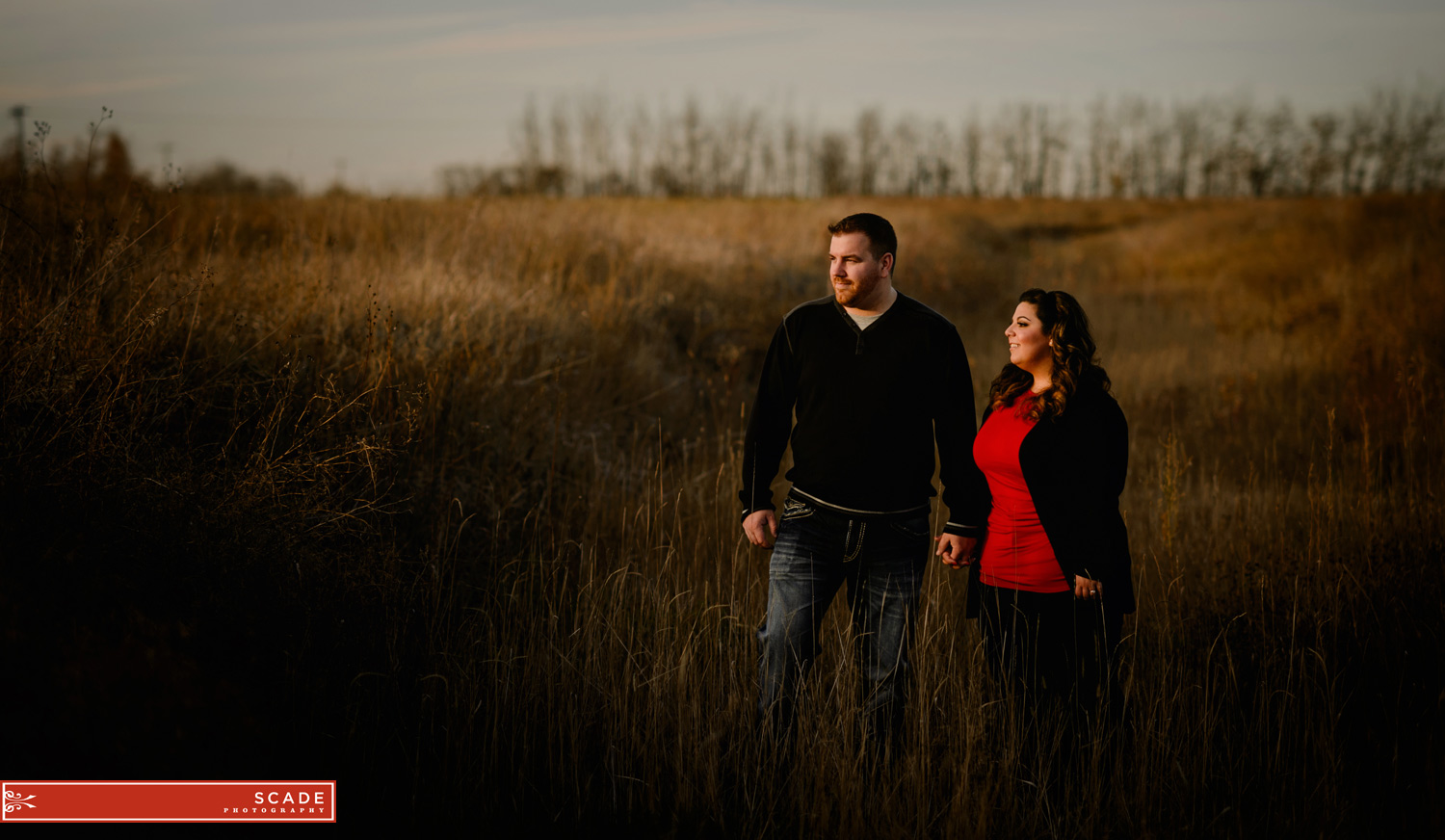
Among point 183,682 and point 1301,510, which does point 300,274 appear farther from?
point 1301,510

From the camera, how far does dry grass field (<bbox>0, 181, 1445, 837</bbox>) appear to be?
8.50 feet

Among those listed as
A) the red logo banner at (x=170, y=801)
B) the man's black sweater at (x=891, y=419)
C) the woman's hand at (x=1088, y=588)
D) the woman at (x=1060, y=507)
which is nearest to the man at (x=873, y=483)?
the man's black sweater at (x=891, y=419)

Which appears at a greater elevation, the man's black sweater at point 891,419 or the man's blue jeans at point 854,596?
the man's black sweater at point 891,419

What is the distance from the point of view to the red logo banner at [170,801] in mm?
2096

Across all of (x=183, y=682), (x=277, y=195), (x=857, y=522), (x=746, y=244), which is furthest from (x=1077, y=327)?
(x=746, y=244)

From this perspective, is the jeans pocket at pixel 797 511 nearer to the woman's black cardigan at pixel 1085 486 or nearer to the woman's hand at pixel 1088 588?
the woman's black cardigan at pixel 1085 486

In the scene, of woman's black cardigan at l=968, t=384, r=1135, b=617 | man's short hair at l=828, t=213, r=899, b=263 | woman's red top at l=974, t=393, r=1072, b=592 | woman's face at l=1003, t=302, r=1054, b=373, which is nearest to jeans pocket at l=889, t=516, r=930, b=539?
woman's red top at l=974, t=393, r=1072, b=592

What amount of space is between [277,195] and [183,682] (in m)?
9.37

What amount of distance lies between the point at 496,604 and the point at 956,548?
1996mm

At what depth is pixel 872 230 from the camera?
2756mm

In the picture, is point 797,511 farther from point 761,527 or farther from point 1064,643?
point 1064,643

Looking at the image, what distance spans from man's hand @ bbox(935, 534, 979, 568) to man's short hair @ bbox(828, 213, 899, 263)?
104 cm

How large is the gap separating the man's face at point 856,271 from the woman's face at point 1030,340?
482 millimetres

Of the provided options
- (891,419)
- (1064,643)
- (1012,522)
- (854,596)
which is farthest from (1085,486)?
(854,596)
